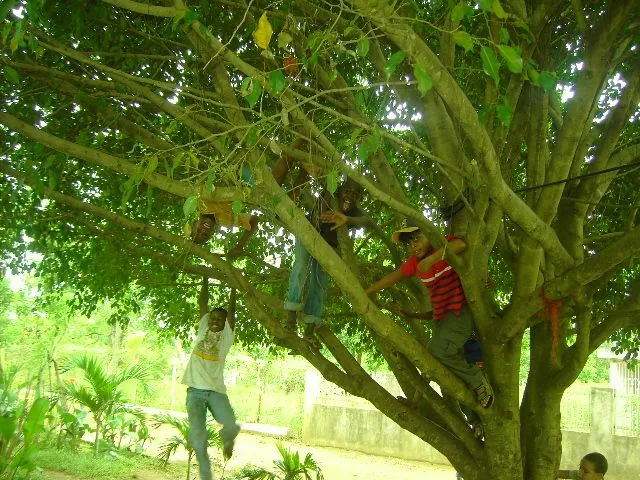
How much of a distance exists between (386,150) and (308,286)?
7.65 feet

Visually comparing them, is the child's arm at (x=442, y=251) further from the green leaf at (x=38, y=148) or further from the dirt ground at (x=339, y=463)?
the dirt ground at (x=339, y=463)

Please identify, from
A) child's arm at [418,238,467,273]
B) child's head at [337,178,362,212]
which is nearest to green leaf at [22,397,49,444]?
child's head at [337,178,362,212]

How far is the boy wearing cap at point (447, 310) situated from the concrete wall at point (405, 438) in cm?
972

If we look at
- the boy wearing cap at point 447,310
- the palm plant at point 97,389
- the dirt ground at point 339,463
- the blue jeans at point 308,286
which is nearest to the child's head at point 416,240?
the boy wearing cap at point 447,310

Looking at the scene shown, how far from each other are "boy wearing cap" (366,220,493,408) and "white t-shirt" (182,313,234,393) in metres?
2.00

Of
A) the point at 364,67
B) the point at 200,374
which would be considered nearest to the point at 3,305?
the point at 200,374

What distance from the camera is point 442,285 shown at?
5129mm

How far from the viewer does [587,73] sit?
4840 millimetres

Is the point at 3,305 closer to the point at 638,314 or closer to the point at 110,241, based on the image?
the point at 110,241

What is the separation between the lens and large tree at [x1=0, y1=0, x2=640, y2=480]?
150 inches

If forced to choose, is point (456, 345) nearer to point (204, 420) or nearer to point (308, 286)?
point (308, 286)

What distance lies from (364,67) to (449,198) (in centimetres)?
196

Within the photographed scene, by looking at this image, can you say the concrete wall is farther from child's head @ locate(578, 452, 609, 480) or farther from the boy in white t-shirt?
the boy in white t-shirt

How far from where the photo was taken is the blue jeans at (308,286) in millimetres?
5266
